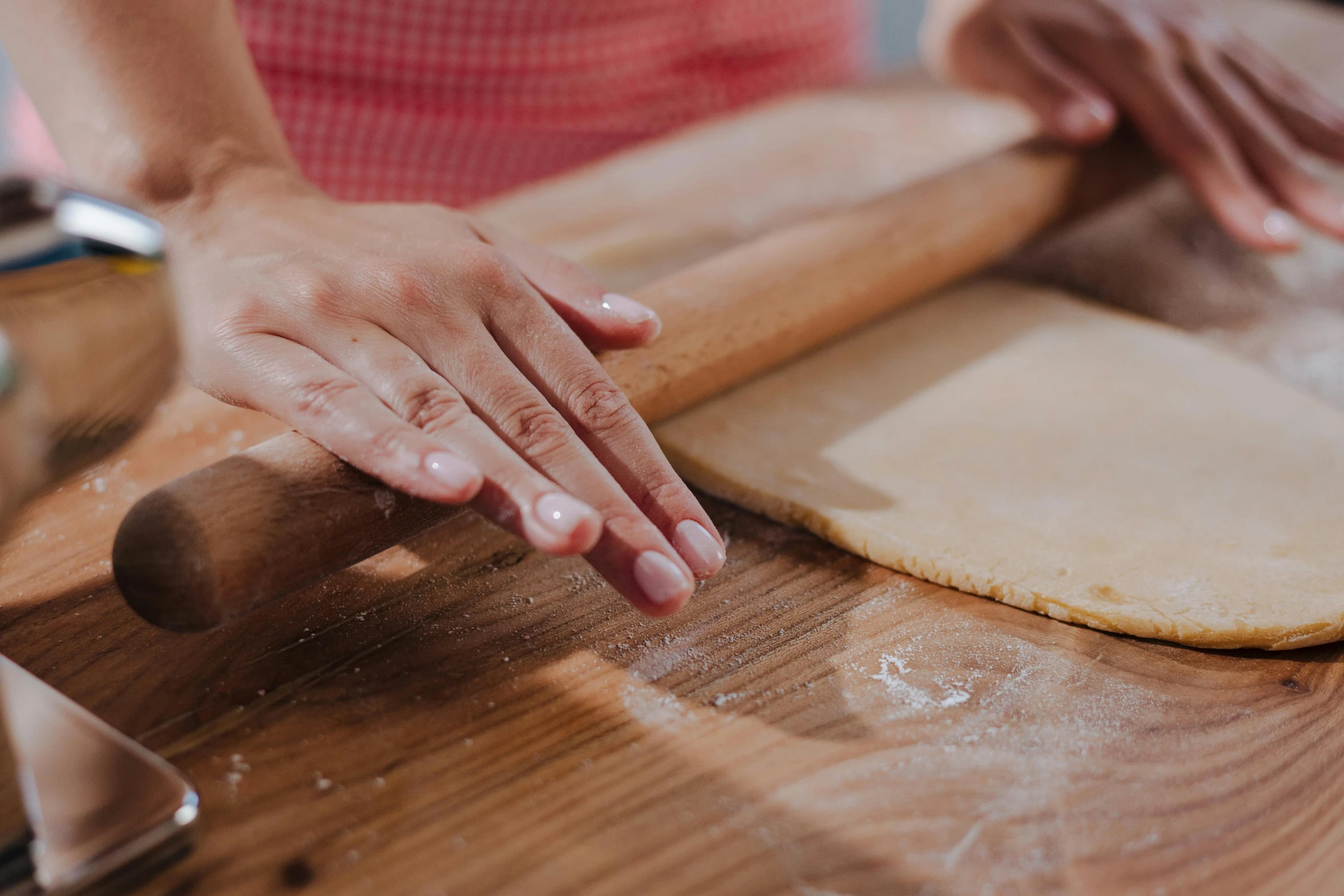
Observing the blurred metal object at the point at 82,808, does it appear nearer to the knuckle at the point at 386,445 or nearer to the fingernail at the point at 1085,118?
the knuckle at the point at 386,445

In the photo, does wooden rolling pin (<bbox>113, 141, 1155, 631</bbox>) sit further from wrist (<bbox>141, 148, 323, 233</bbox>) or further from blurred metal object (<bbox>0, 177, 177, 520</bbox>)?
wrist (<bbox>141, 148, 323, 233</bbox>)

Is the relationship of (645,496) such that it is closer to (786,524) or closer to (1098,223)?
(786,524)

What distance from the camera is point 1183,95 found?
1455 millimetres

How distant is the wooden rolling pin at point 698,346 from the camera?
653mm

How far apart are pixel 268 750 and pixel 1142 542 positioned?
0.66 meters

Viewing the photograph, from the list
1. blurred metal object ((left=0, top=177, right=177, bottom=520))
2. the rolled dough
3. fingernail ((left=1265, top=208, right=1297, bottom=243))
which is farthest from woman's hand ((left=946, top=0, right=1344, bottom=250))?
blurred metal object ((left=0, top=177, right=177, bottom=520))

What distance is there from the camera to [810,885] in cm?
58

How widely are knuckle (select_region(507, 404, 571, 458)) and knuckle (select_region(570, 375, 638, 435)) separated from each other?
0.10 feet

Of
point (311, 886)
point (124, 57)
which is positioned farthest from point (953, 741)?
point (124, 57)

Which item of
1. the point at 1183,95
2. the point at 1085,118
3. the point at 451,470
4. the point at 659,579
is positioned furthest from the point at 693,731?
the point at 1183,95

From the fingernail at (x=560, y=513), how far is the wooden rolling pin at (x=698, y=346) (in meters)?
0.12

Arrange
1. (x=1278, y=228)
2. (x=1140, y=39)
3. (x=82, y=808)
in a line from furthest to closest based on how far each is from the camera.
→ (x=1140, y=39), (x=1278, y=228), (x=82, y=808)

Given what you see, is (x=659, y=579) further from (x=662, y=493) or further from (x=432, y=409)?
(x=432, y=409)

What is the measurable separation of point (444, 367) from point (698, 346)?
10.0 inches
